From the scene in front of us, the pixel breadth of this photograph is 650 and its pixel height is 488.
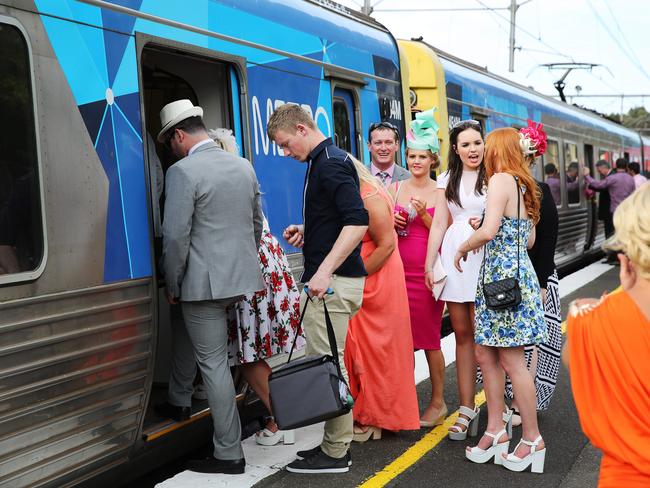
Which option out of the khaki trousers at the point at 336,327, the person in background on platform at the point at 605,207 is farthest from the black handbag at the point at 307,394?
the person in background on platform at the point at 605,207

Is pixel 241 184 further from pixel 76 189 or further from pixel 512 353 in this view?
pixel 512 353

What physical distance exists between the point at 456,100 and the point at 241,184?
548 centimetres

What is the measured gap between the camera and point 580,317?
2.38 metres

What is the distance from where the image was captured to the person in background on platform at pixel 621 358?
219 cm

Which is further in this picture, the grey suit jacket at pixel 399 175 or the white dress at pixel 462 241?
the grey suit jacket at pixel 399 175

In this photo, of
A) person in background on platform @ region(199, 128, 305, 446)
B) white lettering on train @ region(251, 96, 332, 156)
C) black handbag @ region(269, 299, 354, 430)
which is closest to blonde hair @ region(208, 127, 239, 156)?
person in background on platform @ region(199, 128, 305, 446)

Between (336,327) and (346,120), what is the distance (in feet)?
8.75

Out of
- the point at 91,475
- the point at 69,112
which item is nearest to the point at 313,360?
the point at 91,475

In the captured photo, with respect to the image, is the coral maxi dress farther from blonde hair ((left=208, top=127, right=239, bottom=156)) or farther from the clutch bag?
blonde hair ((left=208, top=127, right=239, bottom=156))

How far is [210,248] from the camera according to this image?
4.24 m

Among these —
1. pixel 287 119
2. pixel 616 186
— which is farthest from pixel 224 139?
pixel 616 186

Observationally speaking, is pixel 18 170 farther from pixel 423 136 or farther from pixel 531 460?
pixel 531 460

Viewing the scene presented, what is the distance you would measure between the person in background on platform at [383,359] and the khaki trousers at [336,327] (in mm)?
500

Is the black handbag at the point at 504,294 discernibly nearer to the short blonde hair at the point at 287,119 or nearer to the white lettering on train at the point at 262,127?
the short blonde hair at the point at 287,119
